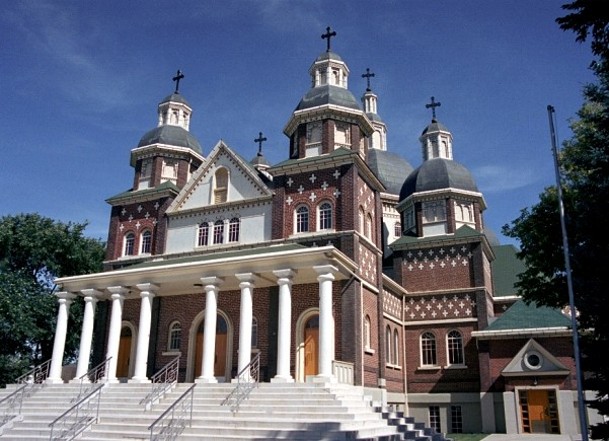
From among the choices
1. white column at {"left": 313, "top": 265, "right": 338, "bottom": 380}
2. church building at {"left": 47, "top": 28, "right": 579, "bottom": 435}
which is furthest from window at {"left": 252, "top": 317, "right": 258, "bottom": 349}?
white column at {"left": 313, "top": 265, "right": 338, "bottom": 380}

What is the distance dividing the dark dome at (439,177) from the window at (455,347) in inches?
330

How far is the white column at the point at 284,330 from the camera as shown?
1905 centimetres

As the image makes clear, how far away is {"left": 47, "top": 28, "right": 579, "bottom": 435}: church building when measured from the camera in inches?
848

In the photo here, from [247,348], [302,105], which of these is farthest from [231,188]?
[247,348]

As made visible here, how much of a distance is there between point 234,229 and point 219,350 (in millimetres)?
5384

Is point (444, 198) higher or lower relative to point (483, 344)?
higher

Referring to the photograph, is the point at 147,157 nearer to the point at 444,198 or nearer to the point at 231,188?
the point at 231,188

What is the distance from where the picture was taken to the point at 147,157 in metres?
30.0

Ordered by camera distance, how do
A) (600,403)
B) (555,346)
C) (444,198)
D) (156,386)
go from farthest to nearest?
(444,198)
(555,346)
(156,386)
(600,403)

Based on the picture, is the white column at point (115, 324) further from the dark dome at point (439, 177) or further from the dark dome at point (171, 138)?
the dark dome at point (439, 177)

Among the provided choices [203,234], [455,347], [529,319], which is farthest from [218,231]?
[529,319]

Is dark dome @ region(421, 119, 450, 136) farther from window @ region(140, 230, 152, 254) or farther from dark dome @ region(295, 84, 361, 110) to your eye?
window @ region(140, 230, 152, 254)

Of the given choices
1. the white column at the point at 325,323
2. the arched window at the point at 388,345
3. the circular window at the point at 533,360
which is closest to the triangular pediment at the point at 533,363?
the circular window at the point at 533,360

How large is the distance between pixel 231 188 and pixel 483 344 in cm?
1411
